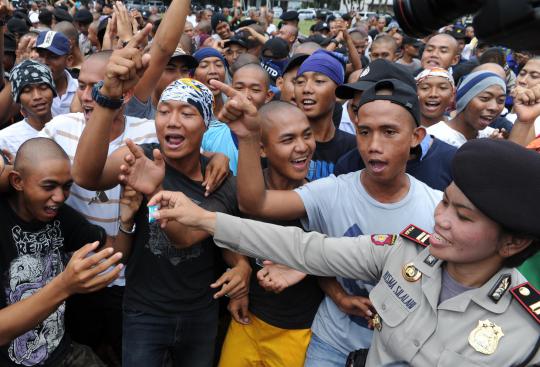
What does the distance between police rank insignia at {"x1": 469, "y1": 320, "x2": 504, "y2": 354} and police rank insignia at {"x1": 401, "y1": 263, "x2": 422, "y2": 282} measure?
26cm

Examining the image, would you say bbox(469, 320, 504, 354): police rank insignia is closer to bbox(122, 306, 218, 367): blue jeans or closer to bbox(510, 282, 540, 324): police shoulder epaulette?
bbox(510, 282, 540, 324): police shoulder epaulette

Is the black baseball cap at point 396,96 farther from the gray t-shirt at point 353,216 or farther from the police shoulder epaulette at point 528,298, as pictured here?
the police shoulder epaulette at point 528,298

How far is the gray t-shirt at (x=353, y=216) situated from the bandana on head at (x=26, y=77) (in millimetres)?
2339

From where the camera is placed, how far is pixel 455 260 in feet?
5.28

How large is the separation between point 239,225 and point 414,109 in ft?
3.54

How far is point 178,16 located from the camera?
9.78 feet

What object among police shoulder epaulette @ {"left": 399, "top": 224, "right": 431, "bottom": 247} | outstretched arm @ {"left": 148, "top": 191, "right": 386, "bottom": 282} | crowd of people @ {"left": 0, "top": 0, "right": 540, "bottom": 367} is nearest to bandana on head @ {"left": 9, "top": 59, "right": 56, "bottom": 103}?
crowd of people @ {"left": 0, "top": 0, "right": 540, "bottom": 367}

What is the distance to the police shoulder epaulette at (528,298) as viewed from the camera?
1482 millimetres

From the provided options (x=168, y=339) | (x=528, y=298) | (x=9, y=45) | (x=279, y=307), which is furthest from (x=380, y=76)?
(x=9, y=45)

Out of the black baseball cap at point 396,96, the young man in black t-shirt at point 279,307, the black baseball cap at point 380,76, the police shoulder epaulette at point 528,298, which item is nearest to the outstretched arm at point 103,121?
the young man in black t-shirt at point 279,307

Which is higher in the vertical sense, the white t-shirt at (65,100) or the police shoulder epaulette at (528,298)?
the police shoulder epaulette at (528,298)

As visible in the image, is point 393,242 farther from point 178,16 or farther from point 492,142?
point 178,16

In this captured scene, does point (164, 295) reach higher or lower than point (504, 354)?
lower

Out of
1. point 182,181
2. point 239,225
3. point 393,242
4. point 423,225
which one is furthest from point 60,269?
point 423,225
